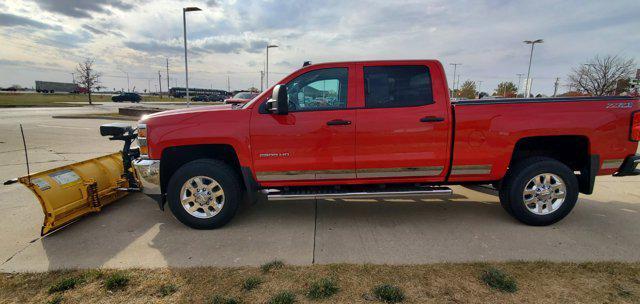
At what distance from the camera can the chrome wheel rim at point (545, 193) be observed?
13.3 feet

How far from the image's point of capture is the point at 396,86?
4.01m

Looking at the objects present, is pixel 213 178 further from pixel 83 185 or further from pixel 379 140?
pixel 379 140

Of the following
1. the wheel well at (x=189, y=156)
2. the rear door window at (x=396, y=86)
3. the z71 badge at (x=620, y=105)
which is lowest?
the wheel well at (x=189, y=156)

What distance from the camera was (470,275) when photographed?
3039 mm

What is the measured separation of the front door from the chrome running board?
0.15 metres

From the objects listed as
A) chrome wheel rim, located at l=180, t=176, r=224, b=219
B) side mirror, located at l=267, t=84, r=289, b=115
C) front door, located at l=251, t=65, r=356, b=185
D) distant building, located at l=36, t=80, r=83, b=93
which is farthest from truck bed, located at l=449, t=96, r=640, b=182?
distant building, located at l=36, t=80, r=83, b=93

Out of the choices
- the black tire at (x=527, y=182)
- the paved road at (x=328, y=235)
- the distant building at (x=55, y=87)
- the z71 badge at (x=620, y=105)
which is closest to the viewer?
the paved road at (x=328, y=235)

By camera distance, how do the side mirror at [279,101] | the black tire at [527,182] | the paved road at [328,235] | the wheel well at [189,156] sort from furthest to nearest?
the wheel well at [189,156]
the black tire at [527,182]
the side mirror at [279,101]
the paved road at [328,235]

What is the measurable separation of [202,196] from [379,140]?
7.08 feet

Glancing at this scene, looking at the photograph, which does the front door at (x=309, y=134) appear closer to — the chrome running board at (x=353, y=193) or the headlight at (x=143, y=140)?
the chrome running board at (x=353, y=193)

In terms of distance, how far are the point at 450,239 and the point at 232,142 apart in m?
2.67

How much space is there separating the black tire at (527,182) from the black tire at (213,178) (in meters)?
3.25

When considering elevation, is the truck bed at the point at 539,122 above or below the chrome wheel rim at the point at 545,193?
above

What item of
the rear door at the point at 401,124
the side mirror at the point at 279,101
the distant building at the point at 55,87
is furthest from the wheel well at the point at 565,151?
the distant building at the point at 55,87
